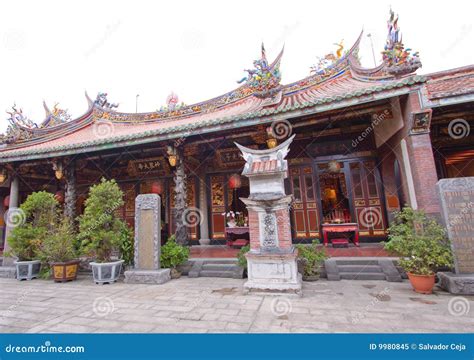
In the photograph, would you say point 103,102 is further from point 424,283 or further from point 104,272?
point 424,283

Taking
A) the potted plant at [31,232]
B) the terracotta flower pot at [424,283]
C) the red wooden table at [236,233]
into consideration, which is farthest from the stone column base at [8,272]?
the terracotta flower pot at [424,283]

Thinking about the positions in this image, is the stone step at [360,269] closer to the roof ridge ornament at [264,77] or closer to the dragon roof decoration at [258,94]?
the dragon roof decoration at [258,94]

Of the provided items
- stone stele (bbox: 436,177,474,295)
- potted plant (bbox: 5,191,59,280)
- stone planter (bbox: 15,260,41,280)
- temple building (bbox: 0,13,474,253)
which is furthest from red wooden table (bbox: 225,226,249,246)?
stone planter (bbox: 15,260,41,280)

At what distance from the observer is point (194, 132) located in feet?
21.2

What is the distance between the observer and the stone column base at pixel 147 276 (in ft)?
17.6

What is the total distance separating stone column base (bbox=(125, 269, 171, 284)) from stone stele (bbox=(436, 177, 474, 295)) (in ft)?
17.7

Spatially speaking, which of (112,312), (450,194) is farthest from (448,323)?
(112,312)

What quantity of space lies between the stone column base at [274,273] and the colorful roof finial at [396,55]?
4929 mm

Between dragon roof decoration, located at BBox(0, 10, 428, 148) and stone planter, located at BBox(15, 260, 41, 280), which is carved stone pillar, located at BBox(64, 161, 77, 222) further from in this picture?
dragon roof decoration, located at BBox(0, 10, 428, 148)

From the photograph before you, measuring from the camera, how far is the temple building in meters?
5.54

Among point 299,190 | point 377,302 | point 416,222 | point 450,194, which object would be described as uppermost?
point 299,190

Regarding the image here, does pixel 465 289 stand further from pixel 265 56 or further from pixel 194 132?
pixel 265 56

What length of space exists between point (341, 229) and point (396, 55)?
15.9 feet

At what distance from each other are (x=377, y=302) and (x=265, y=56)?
767 cm
